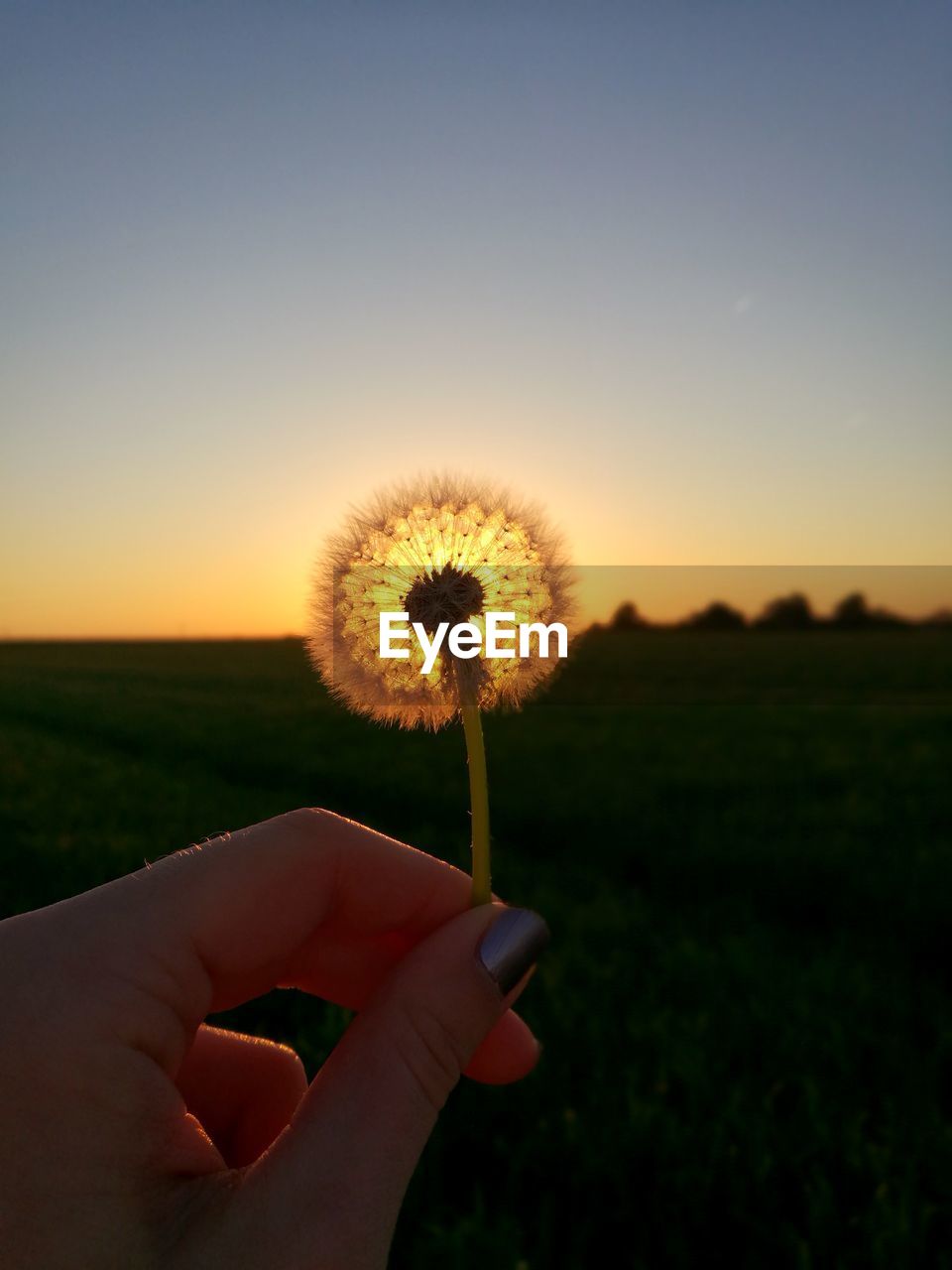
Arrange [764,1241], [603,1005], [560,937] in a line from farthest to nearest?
[560,937], [603,1005], [764,1241]

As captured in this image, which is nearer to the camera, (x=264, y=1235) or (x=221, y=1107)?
(x=264, y=1235)

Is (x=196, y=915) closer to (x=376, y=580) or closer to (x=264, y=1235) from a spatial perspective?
(x=264, y=1235)

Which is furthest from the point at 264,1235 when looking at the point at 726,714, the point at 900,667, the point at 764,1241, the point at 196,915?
the point at 900,667

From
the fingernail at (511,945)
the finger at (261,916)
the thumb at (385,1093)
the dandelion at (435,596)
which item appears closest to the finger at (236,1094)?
the finger at (261,916)

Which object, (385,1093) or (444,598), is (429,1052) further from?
(444,598)

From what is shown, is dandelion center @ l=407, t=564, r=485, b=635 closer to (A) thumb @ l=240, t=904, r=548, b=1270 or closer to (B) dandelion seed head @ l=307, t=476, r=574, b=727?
(B) dandelion seed head @ l=307, t=476, r=574, b=727

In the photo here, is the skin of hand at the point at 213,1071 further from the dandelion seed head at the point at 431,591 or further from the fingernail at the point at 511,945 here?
the dandelion seed head at the point at 431,591

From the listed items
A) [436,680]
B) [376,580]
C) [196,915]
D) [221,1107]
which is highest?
[376,580]
